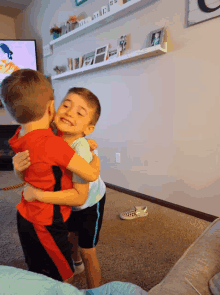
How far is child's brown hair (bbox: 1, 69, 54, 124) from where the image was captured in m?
0.65

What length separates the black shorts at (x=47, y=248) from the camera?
749 millimetres

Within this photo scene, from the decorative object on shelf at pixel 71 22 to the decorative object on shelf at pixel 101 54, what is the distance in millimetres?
630

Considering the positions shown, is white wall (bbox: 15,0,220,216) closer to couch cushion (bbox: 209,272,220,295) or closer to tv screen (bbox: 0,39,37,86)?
tv screen (bbox: 0,39,37,86)

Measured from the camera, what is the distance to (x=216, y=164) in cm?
175

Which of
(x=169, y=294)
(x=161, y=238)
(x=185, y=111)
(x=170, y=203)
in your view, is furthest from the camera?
(x=170, y=203)

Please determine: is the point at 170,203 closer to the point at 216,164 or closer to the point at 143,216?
the point at 143,216

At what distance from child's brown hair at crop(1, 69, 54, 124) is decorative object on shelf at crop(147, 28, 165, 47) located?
5.18 feet

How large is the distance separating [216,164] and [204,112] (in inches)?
18.6

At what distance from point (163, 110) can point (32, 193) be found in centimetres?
164

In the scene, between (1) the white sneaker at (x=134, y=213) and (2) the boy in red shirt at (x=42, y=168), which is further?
(1) the white sneaker at (x=134, y=213)

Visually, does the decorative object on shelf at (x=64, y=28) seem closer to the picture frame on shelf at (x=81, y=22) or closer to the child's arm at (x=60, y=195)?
the picture frame on shelf at (x=81, y=22)

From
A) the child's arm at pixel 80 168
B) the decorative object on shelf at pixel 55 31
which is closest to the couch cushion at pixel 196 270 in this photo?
the child's arm at pixel 80 168

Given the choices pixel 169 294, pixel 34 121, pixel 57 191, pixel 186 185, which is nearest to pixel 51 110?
pixel 34 121

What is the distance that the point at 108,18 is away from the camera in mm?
2275
